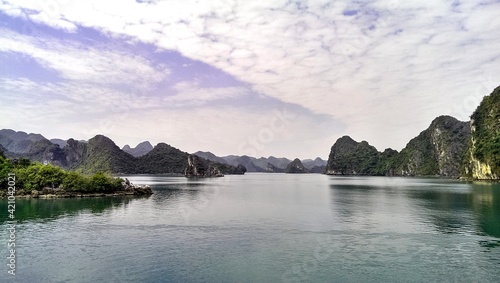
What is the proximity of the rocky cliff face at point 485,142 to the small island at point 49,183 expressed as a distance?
163 metres

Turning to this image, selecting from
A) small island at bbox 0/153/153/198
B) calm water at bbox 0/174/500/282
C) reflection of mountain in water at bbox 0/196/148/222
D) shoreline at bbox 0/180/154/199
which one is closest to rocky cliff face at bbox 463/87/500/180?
calm water at bbox 0/174/500/282

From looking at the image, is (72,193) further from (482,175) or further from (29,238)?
(482,175)

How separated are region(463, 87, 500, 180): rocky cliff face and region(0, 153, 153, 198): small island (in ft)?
535

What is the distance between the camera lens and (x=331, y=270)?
1127 inches

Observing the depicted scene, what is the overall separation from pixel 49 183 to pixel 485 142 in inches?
7514

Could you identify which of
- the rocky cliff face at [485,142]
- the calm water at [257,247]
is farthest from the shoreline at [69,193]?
the rocky cliff face at [485,142]

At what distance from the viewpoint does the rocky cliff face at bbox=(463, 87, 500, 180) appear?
6405 inches

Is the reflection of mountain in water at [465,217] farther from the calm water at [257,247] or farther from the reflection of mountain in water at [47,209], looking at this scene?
the reflection of mountain in water at [47,209]

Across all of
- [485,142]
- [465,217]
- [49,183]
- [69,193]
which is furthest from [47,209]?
[485,142]

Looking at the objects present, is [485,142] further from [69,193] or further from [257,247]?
[69,193]

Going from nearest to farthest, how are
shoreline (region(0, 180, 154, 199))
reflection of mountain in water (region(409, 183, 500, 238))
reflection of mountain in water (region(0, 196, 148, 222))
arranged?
reflection of mountain in water (region(409, 183, 500, 238)) → reflection of mountain in water (region(0, 196, 148, 222)) → shoreline (region(0, 180, 154, 199))

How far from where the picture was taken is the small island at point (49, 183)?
287 ft

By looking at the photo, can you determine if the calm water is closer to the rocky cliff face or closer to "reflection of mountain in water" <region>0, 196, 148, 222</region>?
"reflection of mountain in water" <region>0, 196, 148, 222</region>

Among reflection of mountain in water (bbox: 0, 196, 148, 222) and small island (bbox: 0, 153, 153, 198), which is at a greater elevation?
small island (bbox: 0, 153, 153, 198)
